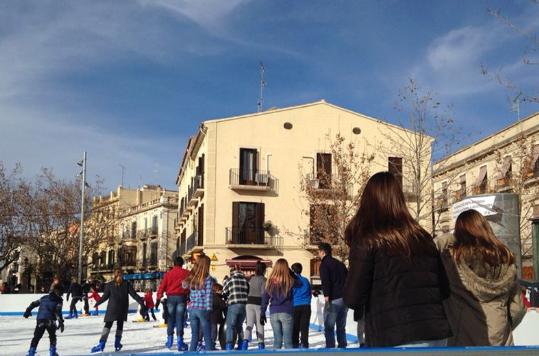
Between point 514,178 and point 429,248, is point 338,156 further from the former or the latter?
point 429,248

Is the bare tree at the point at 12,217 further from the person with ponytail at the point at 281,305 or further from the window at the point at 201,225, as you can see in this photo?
the person with ponytail at the point at 281,305

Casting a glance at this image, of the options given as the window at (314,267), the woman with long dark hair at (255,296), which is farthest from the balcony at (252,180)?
the woman with long dark hair at (255,296)

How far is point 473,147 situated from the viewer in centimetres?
3712

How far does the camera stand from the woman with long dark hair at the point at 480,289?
13.0ft

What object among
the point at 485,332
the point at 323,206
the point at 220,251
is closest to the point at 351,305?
the point at 485,332

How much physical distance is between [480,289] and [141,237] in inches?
2431

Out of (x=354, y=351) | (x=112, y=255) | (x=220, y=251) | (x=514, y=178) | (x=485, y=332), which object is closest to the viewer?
(x=354, y=351)

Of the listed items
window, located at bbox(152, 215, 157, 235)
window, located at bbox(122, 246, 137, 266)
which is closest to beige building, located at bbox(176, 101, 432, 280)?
window, located at bbox(152, 215, 157, 235)

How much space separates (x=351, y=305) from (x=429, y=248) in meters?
0.47

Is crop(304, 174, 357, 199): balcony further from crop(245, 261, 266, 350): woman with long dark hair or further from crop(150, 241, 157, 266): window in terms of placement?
crop(150, 241, 157, 266): window

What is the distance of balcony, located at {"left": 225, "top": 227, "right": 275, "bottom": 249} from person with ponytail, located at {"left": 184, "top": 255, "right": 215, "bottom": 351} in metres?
24.8

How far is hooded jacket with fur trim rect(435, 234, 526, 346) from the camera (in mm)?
3943

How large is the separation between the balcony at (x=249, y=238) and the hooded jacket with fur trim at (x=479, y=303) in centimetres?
3066

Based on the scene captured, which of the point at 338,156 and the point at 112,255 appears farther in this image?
the point at 112,255
